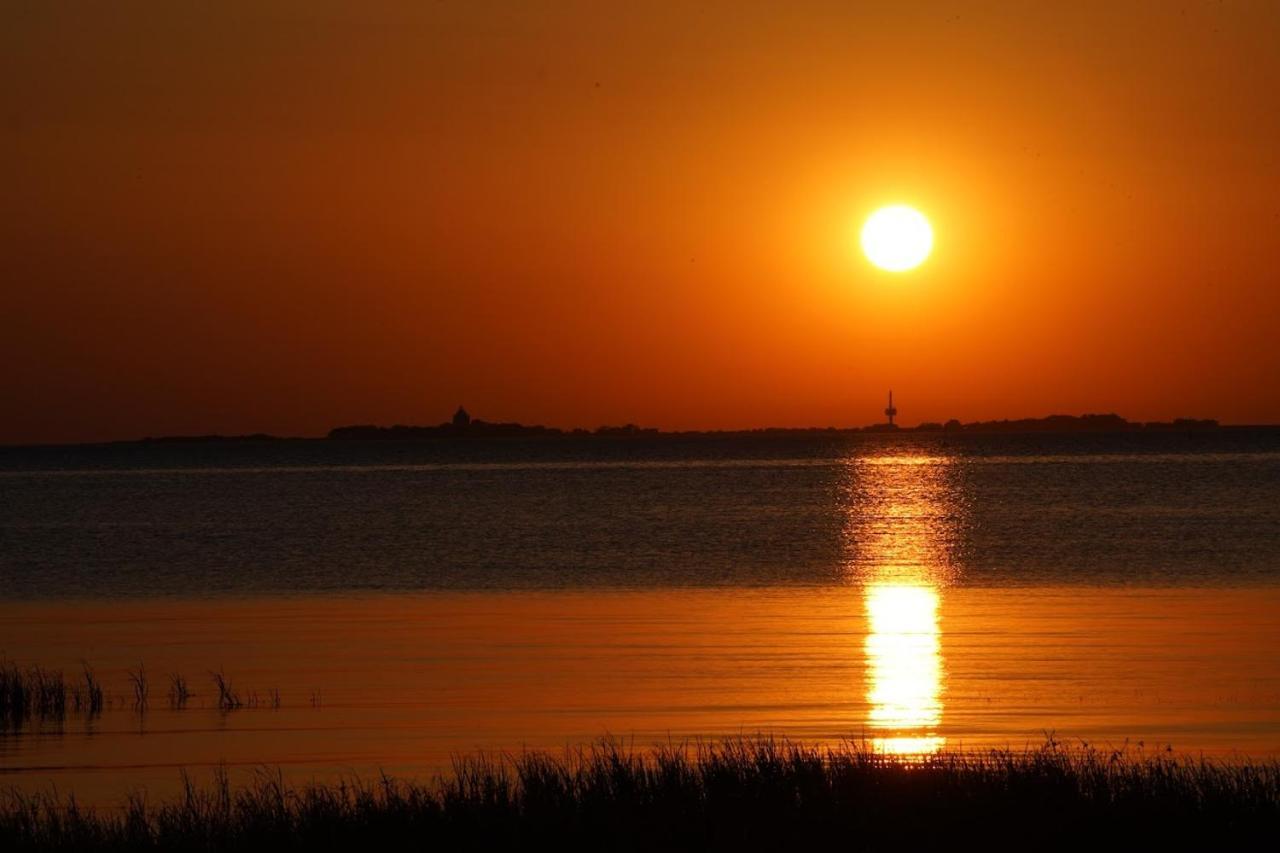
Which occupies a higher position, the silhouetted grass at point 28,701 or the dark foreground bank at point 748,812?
the dark foreground bank at point 748,812

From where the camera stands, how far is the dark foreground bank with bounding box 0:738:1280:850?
13.4m

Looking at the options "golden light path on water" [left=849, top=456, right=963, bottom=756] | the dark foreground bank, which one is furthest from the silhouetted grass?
"golden light path on water" [left=849, top=456, right=963, bottom=756]

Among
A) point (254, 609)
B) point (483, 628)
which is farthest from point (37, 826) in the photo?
point (254, 609)

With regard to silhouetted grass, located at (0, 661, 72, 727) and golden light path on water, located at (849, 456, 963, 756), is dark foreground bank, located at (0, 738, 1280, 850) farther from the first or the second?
silhouetted grass, located at (0, 661, 72, 727)

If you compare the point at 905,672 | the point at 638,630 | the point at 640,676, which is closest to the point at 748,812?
the point at 640,676

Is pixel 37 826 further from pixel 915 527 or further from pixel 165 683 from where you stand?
pixel 915 527

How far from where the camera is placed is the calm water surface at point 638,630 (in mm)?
21125

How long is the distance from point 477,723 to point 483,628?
12.7 meters

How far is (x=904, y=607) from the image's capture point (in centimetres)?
3919

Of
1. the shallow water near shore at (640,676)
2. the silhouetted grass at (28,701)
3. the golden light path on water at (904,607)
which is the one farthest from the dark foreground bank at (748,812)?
the silhouetted grass at (28,701)

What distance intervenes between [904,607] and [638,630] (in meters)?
8.20

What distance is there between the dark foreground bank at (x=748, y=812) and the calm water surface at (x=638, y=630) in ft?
12.3

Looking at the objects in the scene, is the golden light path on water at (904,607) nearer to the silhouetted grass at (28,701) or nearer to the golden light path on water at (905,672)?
the golden light path on water at (905,672)

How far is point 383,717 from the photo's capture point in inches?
891
